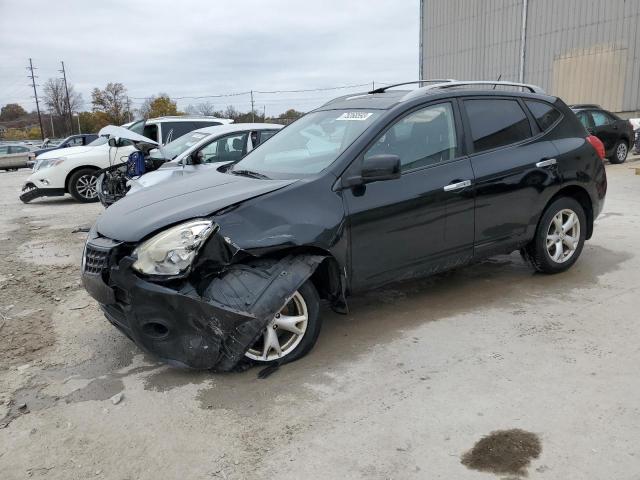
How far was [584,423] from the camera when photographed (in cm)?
281

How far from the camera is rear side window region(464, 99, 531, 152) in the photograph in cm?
454

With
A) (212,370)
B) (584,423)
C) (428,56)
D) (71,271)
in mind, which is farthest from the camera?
(428,56)

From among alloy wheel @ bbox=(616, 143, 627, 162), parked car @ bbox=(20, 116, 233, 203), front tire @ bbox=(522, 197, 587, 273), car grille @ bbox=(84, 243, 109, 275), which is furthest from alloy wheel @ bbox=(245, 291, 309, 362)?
alloy wheel @ bbox=(616, 143, 627, 162)

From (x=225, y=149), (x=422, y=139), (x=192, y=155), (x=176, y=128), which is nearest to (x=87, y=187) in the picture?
(x=176, y=128)

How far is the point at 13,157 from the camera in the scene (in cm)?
2817

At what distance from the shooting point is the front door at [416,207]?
384 centimetres

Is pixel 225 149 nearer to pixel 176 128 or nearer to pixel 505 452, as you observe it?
pixel 176 128

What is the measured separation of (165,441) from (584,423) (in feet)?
7.11

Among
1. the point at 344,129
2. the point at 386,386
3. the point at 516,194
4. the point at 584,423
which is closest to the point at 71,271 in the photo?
the point at 344,129

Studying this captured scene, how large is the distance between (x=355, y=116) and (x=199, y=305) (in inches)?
80.1

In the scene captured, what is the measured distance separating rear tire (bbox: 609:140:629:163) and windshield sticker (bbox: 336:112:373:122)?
13534 mm

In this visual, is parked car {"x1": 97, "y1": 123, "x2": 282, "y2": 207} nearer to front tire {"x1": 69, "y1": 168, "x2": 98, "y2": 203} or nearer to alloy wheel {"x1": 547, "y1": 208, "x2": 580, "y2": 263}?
front tire {"x1": 69, "y1": 168, "x2": 98, "y2": 203}

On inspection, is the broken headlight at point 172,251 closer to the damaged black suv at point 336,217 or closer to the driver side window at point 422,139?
the damaged black suv at point 336,217

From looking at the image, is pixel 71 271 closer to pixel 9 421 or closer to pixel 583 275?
pixel 9 421
